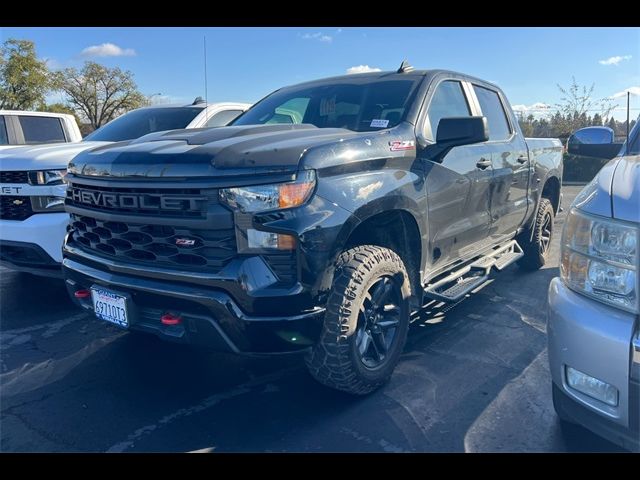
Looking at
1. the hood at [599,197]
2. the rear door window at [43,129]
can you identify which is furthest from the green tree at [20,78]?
the hood at [599,197]

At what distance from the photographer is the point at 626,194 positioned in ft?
6.47

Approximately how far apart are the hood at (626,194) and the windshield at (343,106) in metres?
1.50

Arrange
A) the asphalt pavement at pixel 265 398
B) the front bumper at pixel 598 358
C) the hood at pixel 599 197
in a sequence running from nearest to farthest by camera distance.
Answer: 1. the front bumper at pixel 598 358
2. the hood at pixel 599 197
3. the asphalt pavement at pixel 265 398

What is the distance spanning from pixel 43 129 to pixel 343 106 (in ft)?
21.2

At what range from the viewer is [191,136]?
3.19 metres

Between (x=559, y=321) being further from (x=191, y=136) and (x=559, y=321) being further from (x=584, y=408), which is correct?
(x=191, y=136)

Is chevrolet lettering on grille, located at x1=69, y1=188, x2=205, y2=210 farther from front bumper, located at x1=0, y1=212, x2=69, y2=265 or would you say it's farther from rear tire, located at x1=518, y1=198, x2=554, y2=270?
rear tire, located at x1=518, y1=198, x2=554, y2=270

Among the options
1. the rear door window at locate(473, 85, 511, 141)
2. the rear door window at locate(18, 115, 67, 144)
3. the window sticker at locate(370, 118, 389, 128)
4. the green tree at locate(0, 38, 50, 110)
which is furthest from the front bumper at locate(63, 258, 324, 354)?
the green tree at locate(0, 38, 50, 110)

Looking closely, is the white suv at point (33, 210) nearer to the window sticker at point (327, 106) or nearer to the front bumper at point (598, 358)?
the window sticker at point (327, 106)

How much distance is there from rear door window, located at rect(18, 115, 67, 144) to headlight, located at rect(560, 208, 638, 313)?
321 inches

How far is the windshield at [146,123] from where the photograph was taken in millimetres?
6160

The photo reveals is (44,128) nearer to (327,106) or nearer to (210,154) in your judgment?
(327,106)

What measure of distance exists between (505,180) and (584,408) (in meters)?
2.79

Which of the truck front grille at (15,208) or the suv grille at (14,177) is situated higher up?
the suv grille at (14,177)
